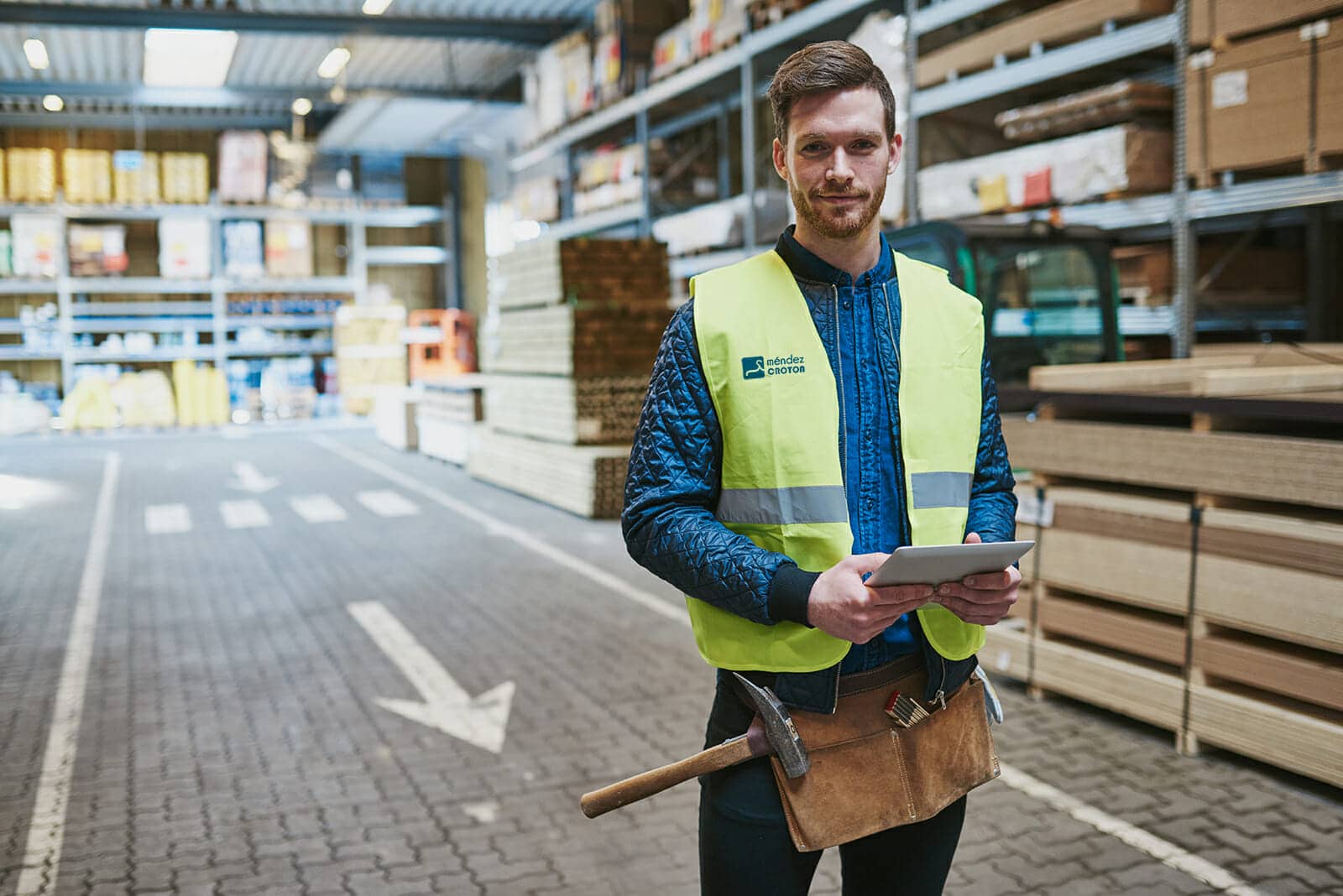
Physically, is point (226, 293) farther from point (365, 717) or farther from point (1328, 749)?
point (1328, 749)

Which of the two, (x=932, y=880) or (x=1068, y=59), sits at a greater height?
(x=1068, y=59)

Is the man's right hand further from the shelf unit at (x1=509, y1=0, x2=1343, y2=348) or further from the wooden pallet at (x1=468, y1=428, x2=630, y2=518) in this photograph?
the wooden pallet at (x1=468, y1=428, x2=630, y2=518)

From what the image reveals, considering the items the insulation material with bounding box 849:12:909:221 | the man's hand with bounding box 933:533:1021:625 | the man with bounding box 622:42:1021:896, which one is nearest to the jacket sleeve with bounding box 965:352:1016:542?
the man with bounding box 622:42:1021:896

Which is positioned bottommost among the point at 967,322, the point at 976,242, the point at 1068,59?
the point at 967,322

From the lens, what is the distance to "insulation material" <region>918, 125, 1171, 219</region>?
21.9ft

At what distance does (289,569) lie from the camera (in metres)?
8.91

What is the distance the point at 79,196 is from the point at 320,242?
5136 mm

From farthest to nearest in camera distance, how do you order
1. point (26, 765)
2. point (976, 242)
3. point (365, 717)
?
point (976, 242) < point (365, 717) < point (26, 765)

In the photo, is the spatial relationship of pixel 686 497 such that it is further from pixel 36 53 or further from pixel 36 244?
pixel 36 244

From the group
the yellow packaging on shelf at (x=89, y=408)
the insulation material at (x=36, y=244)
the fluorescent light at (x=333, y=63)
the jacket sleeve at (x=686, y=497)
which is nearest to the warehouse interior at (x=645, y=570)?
the jacket sleeve at (x=686, y=497)

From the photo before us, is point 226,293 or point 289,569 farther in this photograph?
point 226,293

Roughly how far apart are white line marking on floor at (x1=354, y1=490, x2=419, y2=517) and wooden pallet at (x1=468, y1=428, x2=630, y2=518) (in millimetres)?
1220

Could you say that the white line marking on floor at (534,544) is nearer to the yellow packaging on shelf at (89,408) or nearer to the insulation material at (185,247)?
the yellow packaging on shelf at (89,408)

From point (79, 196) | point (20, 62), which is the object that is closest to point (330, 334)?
point (79, 196)
